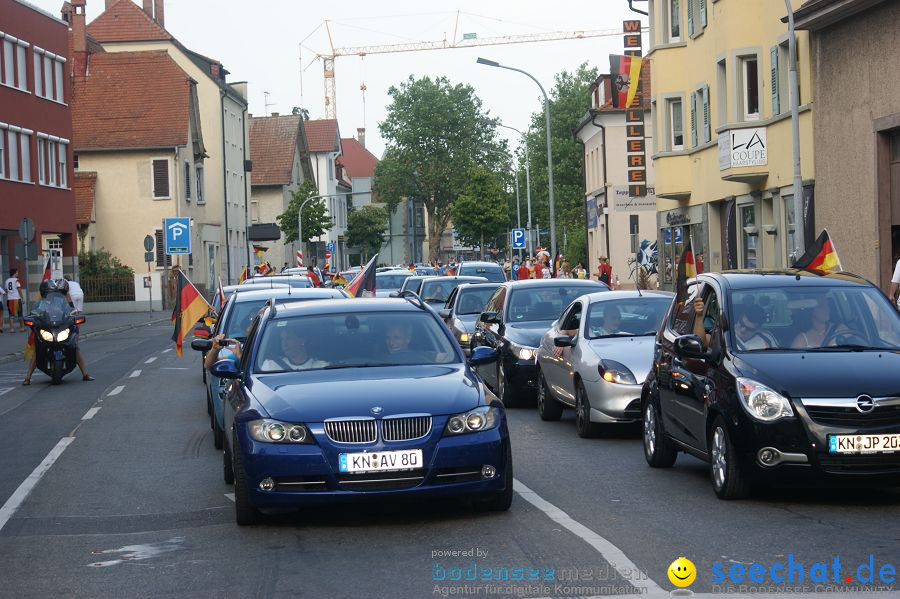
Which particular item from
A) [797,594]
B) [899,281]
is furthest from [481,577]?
[899,281]

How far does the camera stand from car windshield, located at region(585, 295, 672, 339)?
1426 cm

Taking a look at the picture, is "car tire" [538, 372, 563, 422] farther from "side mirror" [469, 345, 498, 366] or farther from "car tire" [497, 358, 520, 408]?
"side mirror" [469, 345, 498, 366]

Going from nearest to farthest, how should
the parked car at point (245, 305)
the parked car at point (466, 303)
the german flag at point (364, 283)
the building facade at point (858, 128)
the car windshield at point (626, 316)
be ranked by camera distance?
1. the car windshield at point (626, 316)
2. the parked car at point (245, 305)
3. the parked car at point (466, 303)
4. the german flag at point (364, 283)
5. the building facade at point (858, 128)

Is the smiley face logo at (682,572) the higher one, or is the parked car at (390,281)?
the parked car at (390,281)

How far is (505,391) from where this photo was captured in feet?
55.7

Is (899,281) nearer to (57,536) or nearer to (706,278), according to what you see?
(706,278)

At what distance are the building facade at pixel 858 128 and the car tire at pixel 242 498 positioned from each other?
1820 cm

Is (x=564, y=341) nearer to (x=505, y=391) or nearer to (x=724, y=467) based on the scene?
(x=505, y=391)

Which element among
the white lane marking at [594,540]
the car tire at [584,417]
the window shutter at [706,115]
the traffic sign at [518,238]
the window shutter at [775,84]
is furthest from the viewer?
the traffic sign at [518,238]

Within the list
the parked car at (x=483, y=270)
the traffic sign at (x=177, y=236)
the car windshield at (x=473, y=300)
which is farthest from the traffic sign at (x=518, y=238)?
the car windshield at (x=473, y=300)

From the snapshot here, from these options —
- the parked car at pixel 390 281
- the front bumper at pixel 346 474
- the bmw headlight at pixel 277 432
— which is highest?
the parked car at pixel 390 281

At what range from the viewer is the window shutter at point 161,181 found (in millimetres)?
67000

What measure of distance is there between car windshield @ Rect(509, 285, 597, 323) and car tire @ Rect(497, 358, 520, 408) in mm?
749

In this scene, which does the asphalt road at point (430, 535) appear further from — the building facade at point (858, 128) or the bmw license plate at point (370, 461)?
the building facade at point (858, 128)
